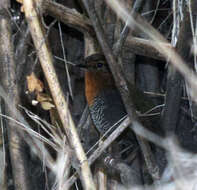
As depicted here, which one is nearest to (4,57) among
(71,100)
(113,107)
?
(71,100)

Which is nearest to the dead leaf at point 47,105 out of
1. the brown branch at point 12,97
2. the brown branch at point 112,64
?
the brown branch at point 12,97

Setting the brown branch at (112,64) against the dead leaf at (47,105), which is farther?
the dead leaf at (47,105)

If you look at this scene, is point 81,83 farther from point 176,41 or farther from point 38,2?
point 176,41

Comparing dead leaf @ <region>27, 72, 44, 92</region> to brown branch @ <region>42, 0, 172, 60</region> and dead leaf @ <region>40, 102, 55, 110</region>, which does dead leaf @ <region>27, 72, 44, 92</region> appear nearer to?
dead leaf @ <region>40, 102, 55, 110</region>

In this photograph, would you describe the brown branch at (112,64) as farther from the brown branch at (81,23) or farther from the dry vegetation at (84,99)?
the brown branch at (81,23)

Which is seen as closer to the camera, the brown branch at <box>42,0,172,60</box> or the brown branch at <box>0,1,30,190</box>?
the brown branch at <box>0,1,30,190</box>

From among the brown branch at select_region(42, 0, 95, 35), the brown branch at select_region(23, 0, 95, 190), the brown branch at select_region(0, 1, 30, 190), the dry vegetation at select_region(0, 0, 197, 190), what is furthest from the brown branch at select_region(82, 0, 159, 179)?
the brown branch at select_region(0, 1, 30, 190)

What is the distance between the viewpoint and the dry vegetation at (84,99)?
2.58 meters

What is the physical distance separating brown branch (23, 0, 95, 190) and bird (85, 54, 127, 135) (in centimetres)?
73

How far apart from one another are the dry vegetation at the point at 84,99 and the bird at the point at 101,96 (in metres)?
0.10

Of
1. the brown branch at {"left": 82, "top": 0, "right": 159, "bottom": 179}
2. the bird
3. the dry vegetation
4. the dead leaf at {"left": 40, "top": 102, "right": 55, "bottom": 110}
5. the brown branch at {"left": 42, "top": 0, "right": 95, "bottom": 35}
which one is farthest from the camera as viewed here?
the bird

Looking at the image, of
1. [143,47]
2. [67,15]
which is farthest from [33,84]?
[143,47]

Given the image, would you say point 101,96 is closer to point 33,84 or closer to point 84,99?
point 84,99

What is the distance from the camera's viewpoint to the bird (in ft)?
11.1
